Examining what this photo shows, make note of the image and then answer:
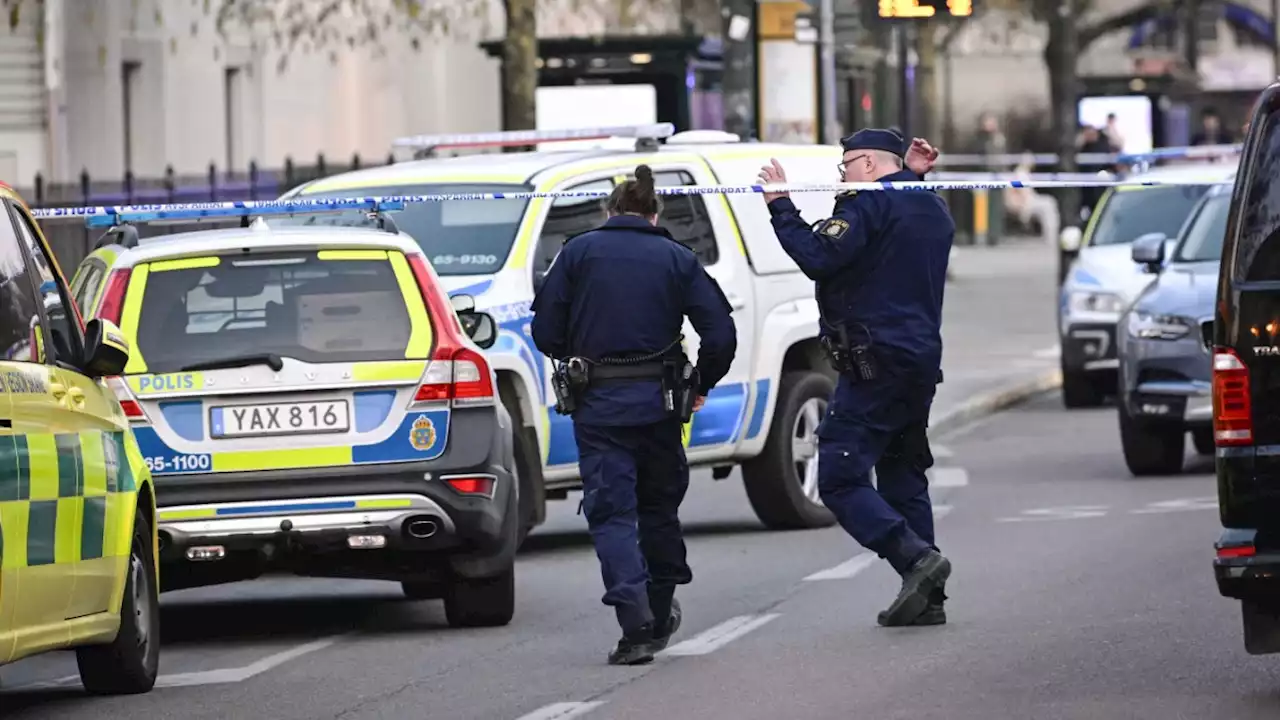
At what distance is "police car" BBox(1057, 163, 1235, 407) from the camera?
862 inches

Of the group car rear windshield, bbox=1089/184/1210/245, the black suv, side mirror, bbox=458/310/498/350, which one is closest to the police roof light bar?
side mirror, bbox=458/310/498/350

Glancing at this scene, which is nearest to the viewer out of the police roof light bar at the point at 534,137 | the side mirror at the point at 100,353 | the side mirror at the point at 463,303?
the side mirror at the point at 100,353

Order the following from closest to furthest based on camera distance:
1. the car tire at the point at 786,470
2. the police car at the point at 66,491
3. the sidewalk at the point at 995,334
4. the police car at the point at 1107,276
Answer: the police car at the point at 66,491 < the car tire at the point at 786,470 < the police car at the point at 1107,276 < the sidewalk at the point at 995,334

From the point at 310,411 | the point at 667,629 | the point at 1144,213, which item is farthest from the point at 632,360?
the point at 1144,213

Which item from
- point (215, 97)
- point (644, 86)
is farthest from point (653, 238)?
point (215, 97)

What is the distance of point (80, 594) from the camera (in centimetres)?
906

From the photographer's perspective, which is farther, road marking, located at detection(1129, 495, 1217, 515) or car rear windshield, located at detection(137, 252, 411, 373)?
road marking, located at detection(1129, 495, 1217, 515)

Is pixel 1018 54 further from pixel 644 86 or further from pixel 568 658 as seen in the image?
pixel 568 658

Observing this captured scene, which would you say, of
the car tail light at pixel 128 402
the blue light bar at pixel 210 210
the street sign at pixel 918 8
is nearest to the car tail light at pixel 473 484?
the car tail light at pixel 128 402

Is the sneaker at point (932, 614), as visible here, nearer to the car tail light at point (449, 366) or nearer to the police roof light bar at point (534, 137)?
the car tail light at point (449, 366)

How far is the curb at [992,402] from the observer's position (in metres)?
21.4

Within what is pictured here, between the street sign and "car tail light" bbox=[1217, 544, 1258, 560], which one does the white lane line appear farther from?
the street sign

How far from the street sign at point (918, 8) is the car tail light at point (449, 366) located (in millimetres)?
8340

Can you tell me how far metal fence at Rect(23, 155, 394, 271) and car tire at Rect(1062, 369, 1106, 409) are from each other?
18.9 ft
